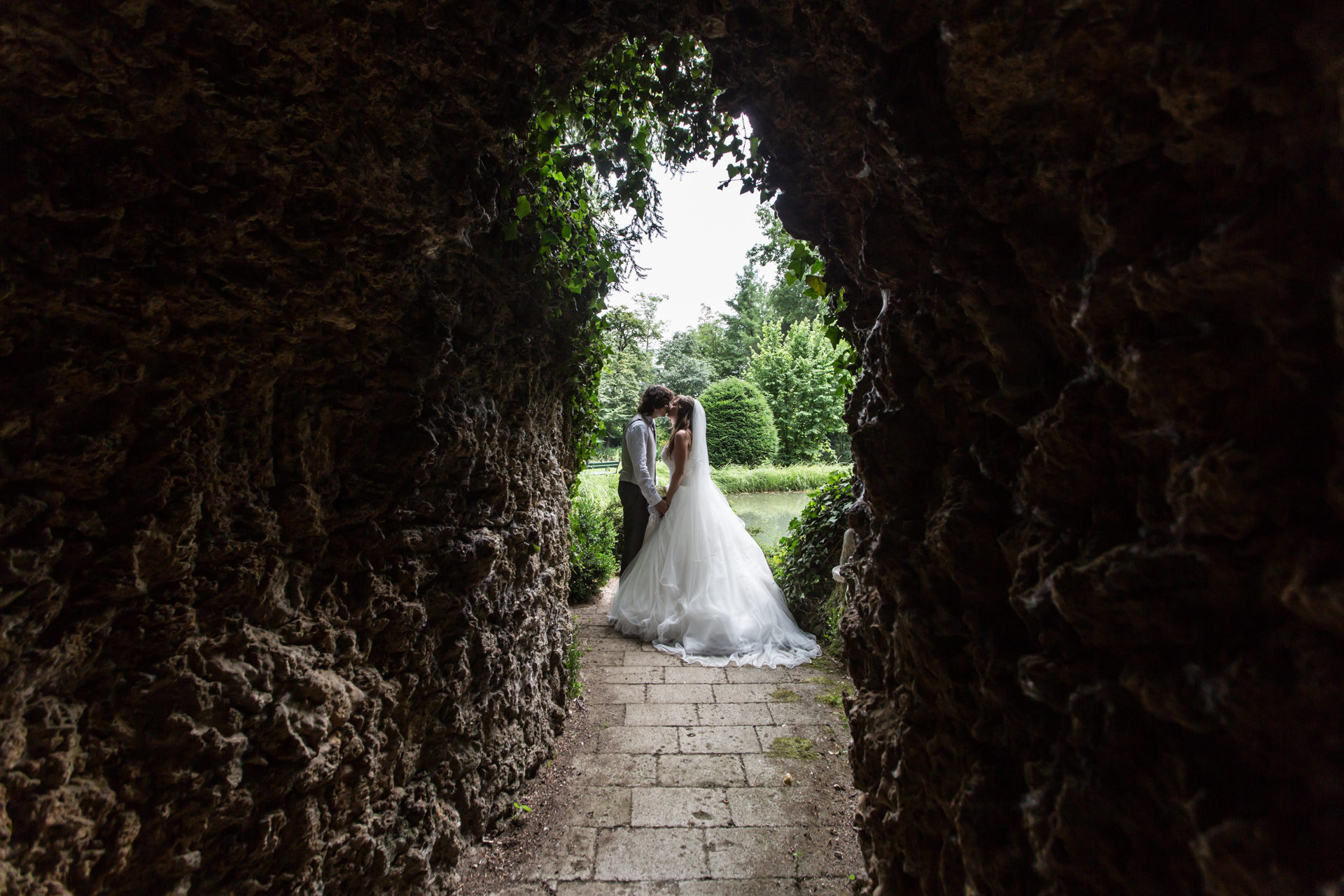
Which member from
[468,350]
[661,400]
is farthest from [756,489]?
[468,350]

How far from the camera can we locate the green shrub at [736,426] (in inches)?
691

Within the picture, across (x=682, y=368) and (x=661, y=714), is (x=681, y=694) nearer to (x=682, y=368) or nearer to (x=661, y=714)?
(x=661, y=714)

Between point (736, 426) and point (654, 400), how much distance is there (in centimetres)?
1144

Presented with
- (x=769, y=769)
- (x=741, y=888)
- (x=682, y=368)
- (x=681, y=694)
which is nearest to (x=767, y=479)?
(x=682, y=368)

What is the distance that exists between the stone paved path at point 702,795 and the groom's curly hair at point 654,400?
2.66 meters

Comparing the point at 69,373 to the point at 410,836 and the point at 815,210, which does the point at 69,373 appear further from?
the point at 815,210

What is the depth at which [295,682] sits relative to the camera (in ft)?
5.91

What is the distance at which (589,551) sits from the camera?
24.0 ft

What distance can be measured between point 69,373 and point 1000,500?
2160 millimetres

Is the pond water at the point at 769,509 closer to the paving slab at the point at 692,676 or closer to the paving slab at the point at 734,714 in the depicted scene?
the paving slab at the point at 692,676

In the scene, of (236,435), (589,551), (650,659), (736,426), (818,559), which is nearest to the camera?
(236,435)

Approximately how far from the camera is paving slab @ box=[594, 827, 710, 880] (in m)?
2.72

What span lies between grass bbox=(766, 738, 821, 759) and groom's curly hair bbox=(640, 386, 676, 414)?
348 centimetres

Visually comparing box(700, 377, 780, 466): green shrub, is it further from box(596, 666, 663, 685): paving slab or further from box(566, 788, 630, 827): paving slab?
box(566, 788, 630, 827): paving slab
